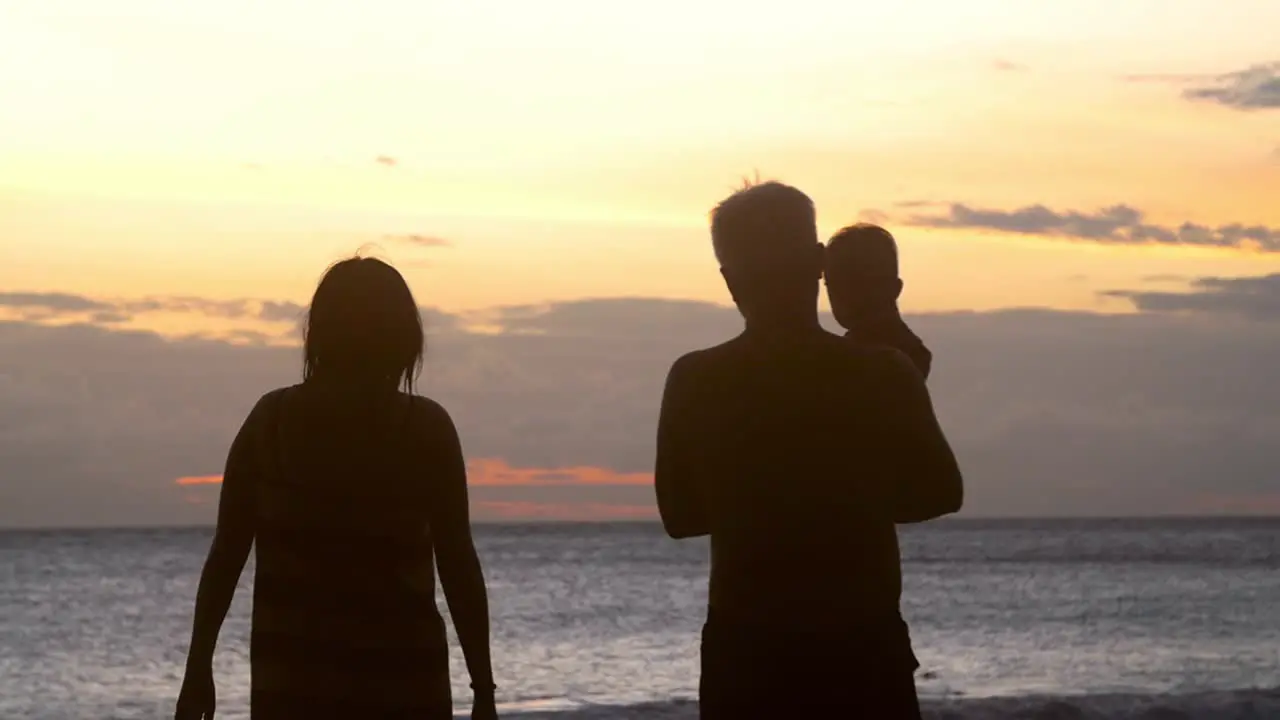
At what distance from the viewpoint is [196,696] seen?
134 inches

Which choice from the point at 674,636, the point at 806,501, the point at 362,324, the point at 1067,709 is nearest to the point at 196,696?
the point at 362,324

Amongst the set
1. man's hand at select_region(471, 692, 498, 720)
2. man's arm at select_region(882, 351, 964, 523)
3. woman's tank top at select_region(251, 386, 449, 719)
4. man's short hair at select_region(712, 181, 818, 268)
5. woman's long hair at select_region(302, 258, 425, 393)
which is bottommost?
man's hand at select_region(471, 692, 498, 720)

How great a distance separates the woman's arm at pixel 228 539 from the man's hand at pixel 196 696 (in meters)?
0.02

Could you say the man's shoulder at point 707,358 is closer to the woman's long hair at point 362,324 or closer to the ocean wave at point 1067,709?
the woman's long hair at point 362,324

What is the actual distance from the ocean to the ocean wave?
1.8 inches

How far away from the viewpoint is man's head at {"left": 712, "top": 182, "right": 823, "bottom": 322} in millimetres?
2879

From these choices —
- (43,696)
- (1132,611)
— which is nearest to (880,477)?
(43,696)

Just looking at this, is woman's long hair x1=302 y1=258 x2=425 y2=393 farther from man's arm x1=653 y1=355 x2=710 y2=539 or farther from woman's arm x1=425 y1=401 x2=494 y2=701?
man's arm x1=653 y1=355 x2=710 y2=539

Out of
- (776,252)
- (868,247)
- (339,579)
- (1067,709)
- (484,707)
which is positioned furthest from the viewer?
(1067,709)

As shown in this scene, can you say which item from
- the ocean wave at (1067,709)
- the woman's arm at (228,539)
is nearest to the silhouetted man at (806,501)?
the woman's arm at (228,539)

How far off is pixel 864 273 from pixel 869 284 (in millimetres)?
24

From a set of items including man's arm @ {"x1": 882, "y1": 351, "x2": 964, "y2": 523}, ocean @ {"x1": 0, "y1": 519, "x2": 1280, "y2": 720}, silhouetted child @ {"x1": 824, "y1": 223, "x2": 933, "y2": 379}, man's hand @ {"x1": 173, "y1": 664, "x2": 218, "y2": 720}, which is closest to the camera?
man's arm @ {"x1": 882, "y1": 351, "x2": 964, "y2": 523}

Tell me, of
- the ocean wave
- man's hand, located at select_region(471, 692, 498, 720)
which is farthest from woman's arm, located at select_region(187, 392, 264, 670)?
the ocean wave

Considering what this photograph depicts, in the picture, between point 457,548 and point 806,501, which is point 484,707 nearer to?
point 457,548
